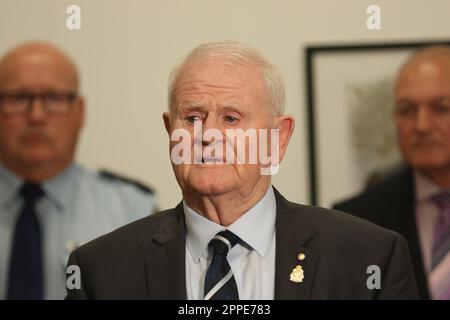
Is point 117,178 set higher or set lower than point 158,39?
lower

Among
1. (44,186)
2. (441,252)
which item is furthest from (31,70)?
(441,252)

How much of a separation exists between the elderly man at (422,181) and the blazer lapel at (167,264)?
0.46m

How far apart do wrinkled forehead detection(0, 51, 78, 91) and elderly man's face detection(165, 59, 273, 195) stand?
0.43 meters

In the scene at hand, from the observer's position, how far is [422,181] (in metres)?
1.71

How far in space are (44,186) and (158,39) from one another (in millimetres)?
454

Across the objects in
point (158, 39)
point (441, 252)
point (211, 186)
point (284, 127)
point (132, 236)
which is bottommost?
point (441, 252)

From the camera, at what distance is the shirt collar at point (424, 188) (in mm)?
A: 1705

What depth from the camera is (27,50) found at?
5.55 ft

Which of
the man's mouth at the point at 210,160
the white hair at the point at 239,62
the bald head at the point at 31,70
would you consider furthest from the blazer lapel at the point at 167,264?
the bald head at the point at 31,70

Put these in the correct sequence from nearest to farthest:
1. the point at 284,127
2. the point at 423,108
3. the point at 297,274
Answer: the point at 297,274, the point at 284,127, the point at 423,108

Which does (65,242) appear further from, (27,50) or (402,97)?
(402,97)

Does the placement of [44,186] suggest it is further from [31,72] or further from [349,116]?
[349,116]
